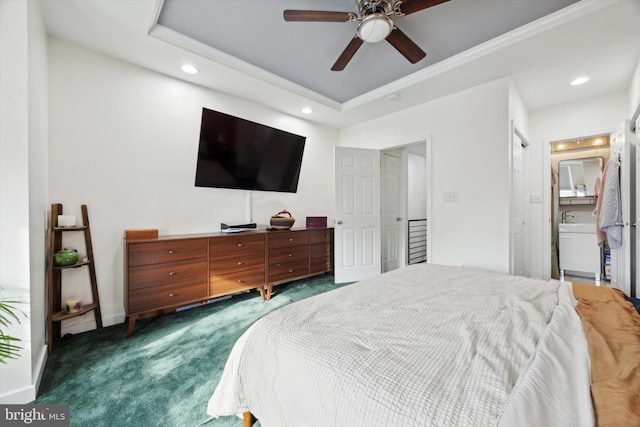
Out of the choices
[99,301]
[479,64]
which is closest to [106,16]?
[99,301]

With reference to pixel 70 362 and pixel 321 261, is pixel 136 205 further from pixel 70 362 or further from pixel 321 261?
pixel 321 261

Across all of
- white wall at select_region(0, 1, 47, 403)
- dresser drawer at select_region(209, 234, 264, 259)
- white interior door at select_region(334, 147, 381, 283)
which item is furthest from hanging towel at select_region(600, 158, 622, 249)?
white wall at select_region(0, 1, 47, 403)

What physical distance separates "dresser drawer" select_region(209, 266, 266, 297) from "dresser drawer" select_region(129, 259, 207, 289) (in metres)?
0.12

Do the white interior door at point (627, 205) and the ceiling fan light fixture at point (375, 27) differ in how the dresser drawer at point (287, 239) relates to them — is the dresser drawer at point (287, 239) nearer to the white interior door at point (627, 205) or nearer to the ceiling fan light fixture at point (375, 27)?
the ceiling fan light fixture at point (375, 27)

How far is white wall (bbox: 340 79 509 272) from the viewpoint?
9.02 ft

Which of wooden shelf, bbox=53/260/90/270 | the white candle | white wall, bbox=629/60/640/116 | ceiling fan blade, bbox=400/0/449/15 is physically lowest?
the white candle

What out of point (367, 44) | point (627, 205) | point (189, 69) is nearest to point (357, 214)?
point (367, 44)

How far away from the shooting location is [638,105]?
7.59ft

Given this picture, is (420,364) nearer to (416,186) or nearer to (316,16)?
(316,16)

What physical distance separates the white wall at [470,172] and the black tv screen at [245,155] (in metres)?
1.75

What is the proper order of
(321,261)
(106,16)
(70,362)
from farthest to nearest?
(321,261) → (106,16) → (70,362)

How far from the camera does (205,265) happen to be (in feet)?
8.20

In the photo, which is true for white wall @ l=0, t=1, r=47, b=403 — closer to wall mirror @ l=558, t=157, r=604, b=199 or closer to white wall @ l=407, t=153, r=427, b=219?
white wall @ l=407, t=153, r=427, b=219

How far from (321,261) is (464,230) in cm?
187
